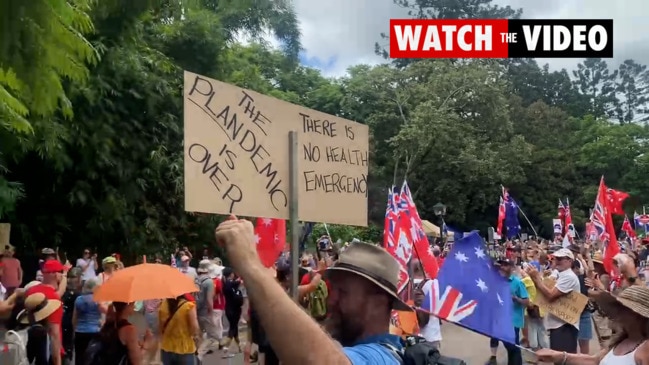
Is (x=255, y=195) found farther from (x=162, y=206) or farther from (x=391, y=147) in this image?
(x=391, y=147)

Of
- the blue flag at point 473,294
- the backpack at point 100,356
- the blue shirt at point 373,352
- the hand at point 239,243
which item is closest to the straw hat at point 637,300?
the blue flag at point 473,294

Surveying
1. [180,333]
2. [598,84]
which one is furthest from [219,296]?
[598,84]

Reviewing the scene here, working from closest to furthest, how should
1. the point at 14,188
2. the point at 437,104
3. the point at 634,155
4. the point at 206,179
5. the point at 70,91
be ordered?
the point at 206,179 < the point at 70,91 < the point at 14,188 < the point at 437,104 < the point at 634,155

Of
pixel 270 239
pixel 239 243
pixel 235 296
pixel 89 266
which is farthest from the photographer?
pixel 89 266

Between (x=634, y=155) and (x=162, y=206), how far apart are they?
5006cm

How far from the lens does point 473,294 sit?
20.8 feet

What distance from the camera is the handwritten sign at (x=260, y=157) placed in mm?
4008

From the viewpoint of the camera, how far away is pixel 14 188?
15.2 meters

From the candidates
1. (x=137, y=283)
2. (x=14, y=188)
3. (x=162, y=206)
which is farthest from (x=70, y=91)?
(x=137, y=283)

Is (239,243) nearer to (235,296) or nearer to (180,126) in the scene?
(235,296)

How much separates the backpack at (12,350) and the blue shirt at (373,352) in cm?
546

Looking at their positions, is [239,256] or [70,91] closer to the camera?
[239,256]

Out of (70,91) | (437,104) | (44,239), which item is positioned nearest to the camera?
(70,91)

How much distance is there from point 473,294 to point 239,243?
4.51 metres
